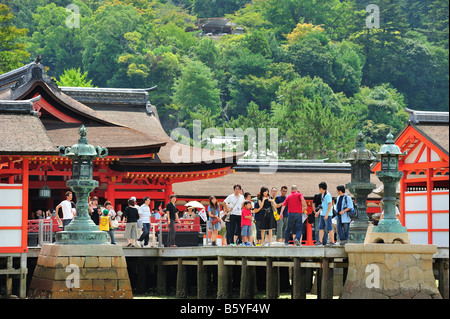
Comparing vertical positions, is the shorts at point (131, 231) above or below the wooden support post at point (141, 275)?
above

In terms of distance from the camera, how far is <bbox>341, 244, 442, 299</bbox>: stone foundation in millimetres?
20155

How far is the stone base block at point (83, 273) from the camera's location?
22.4m

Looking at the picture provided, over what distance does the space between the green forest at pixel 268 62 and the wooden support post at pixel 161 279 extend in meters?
33.3

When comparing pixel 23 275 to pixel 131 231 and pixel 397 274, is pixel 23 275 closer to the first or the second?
pixel 131 231

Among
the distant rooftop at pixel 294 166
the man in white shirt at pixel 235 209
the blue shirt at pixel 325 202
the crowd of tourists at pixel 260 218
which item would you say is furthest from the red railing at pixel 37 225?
the distant rooftop at pixel 294 166

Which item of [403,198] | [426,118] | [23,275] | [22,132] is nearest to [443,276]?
[403,198]

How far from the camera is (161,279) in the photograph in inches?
1105

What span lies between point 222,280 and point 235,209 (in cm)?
215

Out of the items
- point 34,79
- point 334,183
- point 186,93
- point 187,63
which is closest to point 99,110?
point 34,79

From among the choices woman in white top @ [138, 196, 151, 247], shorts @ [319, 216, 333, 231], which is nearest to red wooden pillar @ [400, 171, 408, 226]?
shorts @ [319, 216, 333, 231]

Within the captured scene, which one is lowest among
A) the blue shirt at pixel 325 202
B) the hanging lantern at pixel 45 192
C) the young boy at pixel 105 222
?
the young boy at pixel 105 222

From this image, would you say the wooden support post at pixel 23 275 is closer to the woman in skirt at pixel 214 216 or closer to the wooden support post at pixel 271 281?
the woman in skirt at pixel 214 216
